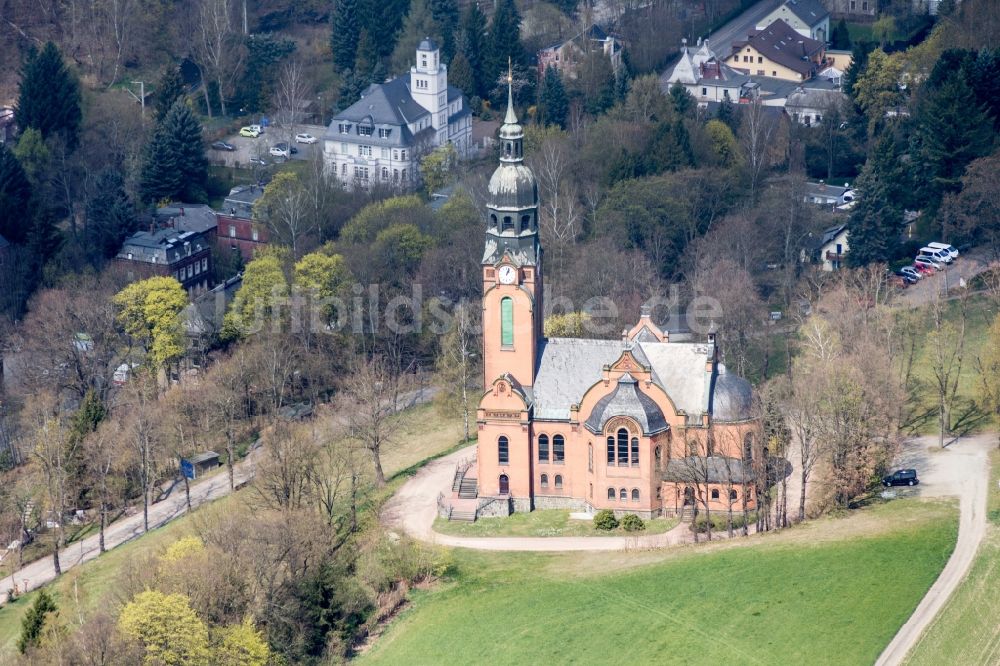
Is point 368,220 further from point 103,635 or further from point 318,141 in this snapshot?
point 103,635

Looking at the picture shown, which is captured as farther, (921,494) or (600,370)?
(600,370)

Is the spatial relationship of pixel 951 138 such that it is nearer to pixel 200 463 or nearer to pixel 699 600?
pixel 699 600

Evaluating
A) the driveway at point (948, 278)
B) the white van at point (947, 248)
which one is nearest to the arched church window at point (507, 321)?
the driveway at point (948, 278)

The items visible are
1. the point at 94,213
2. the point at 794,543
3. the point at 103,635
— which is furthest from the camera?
the point at 94,213

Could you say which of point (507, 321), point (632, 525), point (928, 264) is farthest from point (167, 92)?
point (632, 525)

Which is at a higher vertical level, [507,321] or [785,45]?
[785,45]

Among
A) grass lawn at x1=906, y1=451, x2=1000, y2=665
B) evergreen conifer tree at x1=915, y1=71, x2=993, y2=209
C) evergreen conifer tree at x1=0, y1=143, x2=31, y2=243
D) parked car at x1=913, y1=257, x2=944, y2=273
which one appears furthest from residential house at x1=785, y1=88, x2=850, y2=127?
grass lawn at x1=906, y1=451, x2=1000, y2=665

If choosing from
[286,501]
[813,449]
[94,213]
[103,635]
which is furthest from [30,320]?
[813,449]
